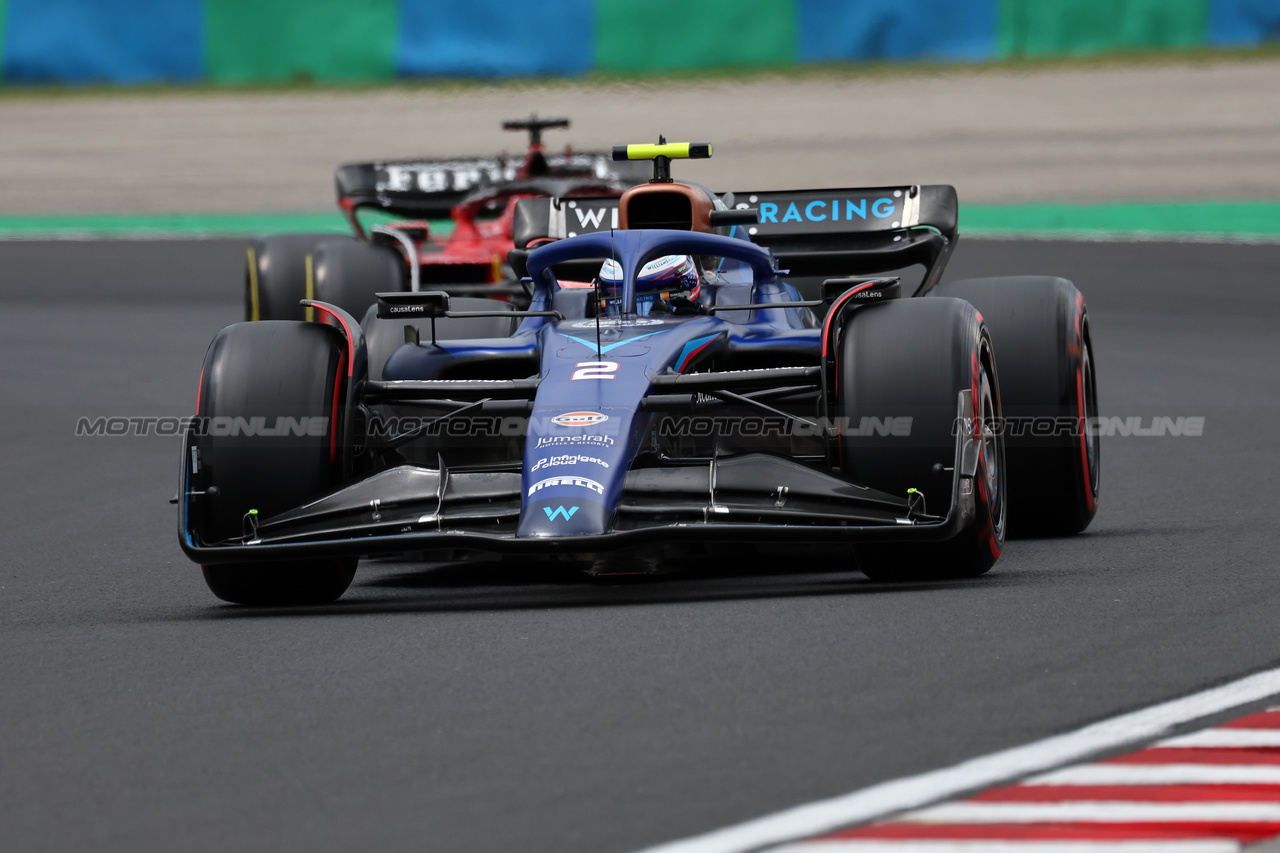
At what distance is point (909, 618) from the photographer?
5613 millimetres

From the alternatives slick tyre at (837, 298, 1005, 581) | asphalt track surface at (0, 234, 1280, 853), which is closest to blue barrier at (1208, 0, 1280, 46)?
asphalt track surface at (0, 234, 1280, 853)

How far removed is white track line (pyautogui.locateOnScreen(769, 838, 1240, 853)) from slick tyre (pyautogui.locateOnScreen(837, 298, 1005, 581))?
2459 millimetres

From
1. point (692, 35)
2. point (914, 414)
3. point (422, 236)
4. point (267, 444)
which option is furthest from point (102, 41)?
point (914, 414)

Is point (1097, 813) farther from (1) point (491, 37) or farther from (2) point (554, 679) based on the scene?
(1) point (491, 37)

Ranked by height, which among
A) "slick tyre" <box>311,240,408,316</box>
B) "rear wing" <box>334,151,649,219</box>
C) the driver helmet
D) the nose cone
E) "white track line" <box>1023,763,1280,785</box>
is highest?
"rear wing" <box>334,151,649,219</box>

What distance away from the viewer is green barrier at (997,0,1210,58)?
73.6 feet

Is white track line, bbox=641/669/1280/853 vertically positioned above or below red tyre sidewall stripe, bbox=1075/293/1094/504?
below

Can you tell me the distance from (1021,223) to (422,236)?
28.8 feet

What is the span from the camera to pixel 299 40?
24.5 m

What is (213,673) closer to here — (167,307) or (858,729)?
(858,729)

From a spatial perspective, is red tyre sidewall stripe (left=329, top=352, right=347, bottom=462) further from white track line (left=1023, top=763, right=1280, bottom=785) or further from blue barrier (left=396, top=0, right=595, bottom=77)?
blue barrier (left=396, top=0, right=595, bottom=77)

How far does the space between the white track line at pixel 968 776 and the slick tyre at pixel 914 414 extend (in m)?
1.55

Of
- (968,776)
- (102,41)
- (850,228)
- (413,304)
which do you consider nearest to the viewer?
(968,776)

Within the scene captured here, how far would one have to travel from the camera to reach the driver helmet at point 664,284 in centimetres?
733
